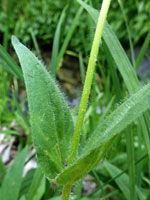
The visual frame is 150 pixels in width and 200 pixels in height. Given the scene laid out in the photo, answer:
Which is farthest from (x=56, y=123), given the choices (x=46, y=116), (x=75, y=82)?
(x=75, y=82)

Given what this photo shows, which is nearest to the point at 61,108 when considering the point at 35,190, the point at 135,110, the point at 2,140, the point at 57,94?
the point at 57,94

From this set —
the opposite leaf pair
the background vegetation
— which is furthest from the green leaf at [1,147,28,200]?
the opposite leaf pair

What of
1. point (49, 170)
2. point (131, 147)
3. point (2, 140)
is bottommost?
point (2, 140)

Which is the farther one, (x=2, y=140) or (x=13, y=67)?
(x=2, y=140)

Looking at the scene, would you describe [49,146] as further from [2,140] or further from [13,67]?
[2,140]

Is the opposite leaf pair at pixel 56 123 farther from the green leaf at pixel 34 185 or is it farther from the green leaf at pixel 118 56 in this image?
the green leaf at pixel 34 185

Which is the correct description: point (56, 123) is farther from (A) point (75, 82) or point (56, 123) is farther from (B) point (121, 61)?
(A) point (75, 82)

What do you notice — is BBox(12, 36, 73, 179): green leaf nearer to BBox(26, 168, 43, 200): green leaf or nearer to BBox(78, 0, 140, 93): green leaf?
BBox(78, 0, 140, 93): green leaf

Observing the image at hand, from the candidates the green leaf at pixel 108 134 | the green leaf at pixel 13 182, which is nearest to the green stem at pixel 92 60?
the green leaf at pixel 108 134
